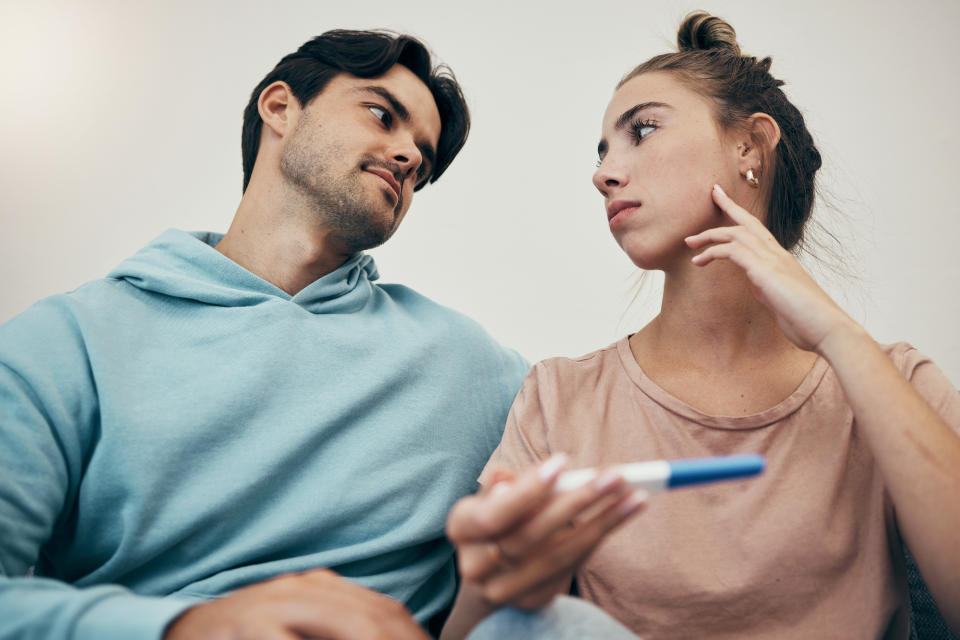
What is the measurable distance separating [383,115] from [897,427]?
3.46 feet

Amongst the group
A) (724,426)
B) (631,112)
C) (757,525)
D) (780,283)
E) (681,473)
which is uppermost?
(631,112)

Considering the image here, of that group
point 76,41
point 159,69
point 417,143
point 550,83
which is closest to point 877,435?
point 417,143

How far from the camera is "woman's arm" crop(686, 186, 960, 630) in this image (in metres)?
0.69

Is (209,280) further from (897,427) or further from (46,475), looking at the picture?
(897,427)

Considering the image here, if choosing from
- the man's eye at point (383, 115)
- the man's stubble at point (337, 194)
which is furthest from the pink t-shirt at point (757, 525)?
the man's eye at point (383, 115)

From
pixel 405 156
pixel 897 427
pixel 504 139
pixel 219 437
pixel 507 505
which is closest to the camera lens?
pixel 507 505

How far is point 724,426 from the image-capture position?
905 millimetres

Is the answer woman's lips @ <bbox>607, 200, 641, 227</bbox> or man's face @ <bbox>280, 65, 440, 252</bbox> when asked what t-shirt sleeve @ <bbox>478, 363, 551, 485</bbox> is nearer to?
woman's lips @ <bbox>607, 200, 641, 227</bbox>

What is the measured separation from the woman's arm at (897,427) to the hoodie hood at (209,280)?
712mm

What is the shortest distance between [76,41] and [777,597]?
213 centimetres

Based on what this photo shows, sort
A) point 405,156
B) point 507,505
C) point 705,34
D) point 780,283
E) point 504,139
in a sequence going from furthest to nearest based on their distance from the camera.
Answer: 1. point 504,139
2. point 405,156
3. point 705,34
4. point 780,283
5. point 507,505

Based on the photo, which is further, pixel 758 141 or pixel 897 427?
pixel 758 141

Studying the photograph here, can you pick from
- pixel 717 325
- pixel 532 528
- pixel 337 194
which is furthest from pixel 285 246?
pixel 532 528

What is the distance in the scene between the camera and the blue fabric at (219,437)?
0.86 metres
